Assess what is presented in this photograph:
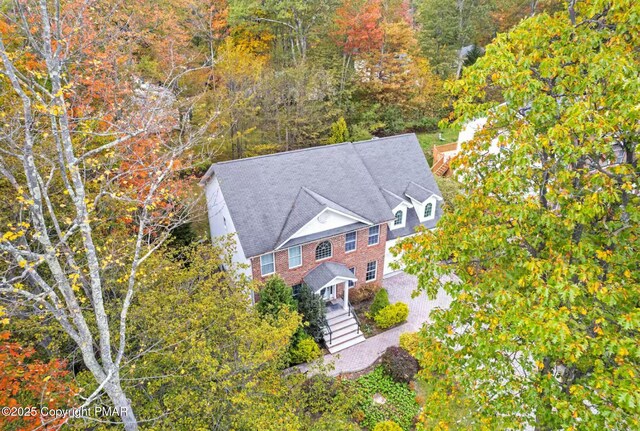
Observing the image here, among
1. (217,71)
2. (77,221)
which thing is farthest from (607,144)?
(217,71)

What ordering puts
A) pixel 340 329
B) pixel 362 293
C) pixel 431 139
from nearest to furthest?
1. pixel 340 329
2. pixel 362 293
3. pixel 431 139

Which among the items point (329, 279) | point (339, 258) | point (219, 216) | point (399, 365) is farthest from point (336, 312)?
point (219, 216)

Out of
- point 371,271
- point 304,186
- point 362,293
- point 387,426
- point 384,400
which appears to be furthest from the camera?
point 371,271

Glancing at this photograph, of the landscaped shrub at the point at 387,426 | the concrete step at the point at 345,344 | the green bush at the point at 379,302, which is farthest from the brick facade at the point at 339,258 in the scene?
the landscaped shrub at the point at 387,426

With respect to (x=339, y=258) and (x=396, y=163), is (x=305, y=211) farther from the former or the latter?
(x=396, y=163)

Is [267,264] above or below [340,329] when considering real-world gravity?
above

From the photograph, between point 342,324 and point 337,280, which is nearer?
point 337,280

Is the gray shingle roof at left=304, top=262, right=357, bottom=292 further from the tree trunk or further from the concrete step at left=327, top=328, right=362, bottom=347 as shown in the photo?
the tree trunk

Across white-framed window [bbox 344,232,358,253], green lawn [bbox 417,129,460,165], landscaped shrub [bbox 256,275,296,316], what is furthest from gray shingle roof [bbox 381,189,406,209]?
green lawn [bbox 417,129,460,165]
